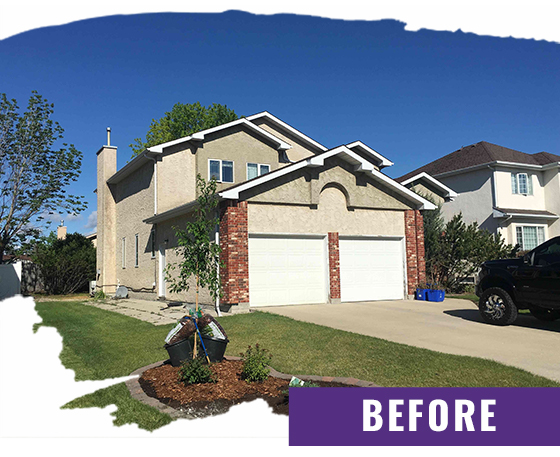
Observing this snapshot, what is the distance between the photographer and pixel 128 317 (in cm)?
1359

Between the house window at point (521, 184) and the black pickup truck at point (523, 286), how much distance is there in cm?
1725

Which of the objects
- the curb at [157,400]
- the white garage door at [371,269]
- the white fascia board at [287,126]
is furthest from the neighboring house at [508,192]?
the curb at [157,400]

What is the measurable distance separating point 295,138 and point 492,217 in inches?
470

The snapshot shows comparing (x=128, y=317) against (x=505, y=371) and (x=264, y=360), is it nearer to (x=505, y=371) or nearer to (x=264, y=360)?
(x=264, y=360)

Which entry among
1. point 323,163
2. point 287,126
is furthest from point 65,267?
point 323,163

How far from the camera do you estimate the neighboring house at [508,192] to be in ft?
83.9

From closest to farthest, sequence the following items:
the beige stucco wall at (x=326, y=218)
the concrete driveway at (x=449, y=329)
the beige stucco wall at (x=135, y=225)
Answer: the concrete driveway at (x=449, y=329), the beige stucco wall at (x=326, y=218), the beige stucco wall at (x=135, y=225)

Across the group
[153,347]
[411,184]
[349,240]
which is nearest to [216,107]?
[411,184]

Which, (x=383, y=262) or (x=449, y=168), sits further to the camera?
(x=449, y=168)

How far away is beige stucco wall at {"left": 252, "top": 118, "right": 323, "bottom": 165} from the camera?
72.2 feet

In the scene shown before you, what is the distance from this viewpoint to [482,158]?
26641mm

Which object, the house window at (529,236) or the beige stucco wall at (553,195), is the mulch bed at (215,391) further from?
the beige stucco wall at (553,195)

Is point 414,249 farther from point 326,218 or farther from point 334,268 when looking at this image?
point 326,218

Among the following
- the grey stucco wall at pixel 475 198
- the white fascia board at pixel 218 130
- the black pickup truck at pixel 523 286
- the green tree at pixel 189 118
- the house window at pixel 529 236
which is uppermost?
the green tree at pixel 189 118
